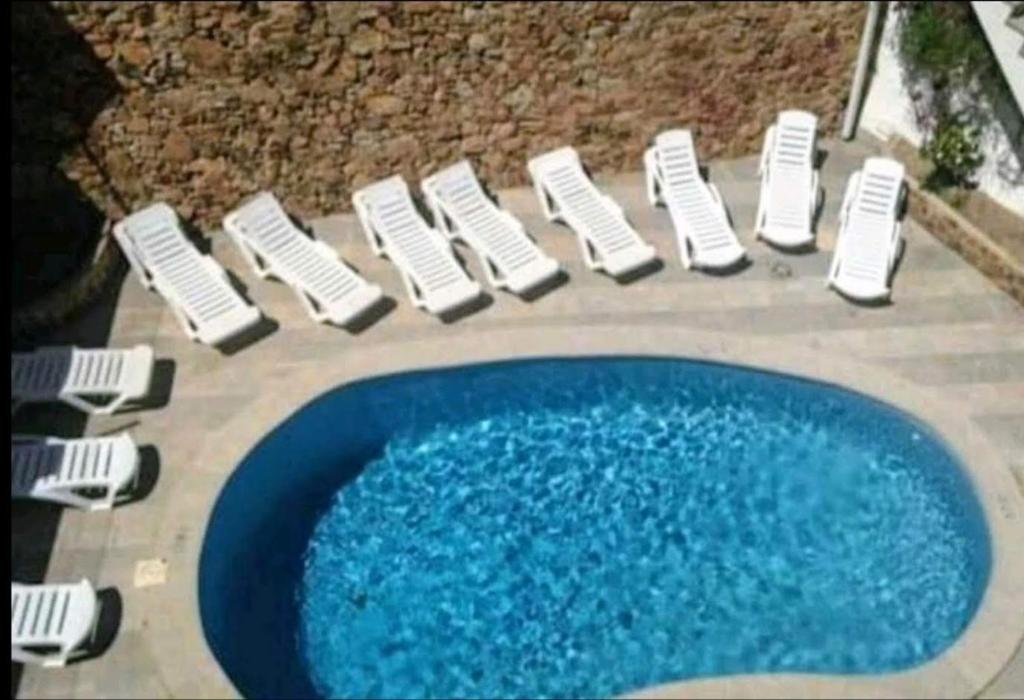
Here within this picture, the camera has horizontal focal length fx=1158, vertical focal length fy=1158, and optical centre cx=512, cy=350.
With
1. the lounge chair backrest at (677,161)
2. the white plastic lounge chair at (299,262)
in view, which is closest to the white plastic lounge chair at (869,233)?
the lounge chair backrest at (677,161)

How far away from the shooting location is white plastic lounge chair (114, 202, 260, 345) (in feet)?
43.9

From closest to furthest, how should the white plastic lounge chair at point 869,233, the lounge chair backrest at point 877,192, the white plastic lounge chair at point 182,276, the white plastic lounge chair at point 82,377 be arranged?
the white plastic lounge chair at point 82,377 < the white plastic lounge chair at point 182,276 < the white plastic lounge chair at point 869,233 < the lounge chair backrest at point 877,192

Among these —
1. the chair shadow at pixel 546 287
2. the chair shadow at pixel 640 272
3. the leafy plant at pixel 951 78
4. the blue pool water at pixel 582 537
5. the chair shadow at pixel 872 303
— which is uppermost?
the leafy plant at pixel 951 78

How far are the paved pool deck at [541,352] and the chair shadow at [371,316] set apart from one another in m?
0.05

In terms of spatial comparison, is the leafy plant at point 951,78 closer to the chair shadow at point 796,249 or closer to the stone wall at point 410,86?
the stone wall at point 410,86

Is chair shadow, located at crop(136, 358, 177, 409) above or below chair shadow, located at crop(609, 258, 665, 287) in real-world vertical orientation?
above

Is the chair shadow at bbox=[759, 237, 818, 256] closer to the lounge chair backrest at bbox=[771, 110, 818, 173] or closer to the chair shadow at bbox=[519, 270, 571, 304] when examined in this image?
the lounge chair backrest at bbox=[771, 110, 818, 173]

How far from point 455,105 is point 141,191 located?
13.5 feet

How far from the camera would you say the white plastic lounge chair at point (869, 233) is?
45.5 feet

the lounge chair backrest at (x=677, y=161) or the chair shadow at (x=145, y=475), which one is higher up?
the lounge chair backrest at (x=677, y=161)

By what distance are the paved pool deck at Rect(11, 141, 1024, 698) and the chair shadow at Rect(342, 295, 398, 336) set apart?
1.9 inches

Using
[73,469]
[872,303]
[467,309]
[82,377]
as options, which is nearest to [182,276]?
[82,377]

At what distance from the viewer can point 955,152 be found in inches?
563

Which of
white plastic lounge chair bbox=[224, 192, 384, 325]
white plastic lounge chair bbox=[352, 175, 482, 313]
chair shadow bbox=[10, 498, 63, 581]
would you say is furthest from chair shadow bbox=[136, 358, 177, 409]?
white plastic lounge chair bbox=[352, 175, 482, 313]
